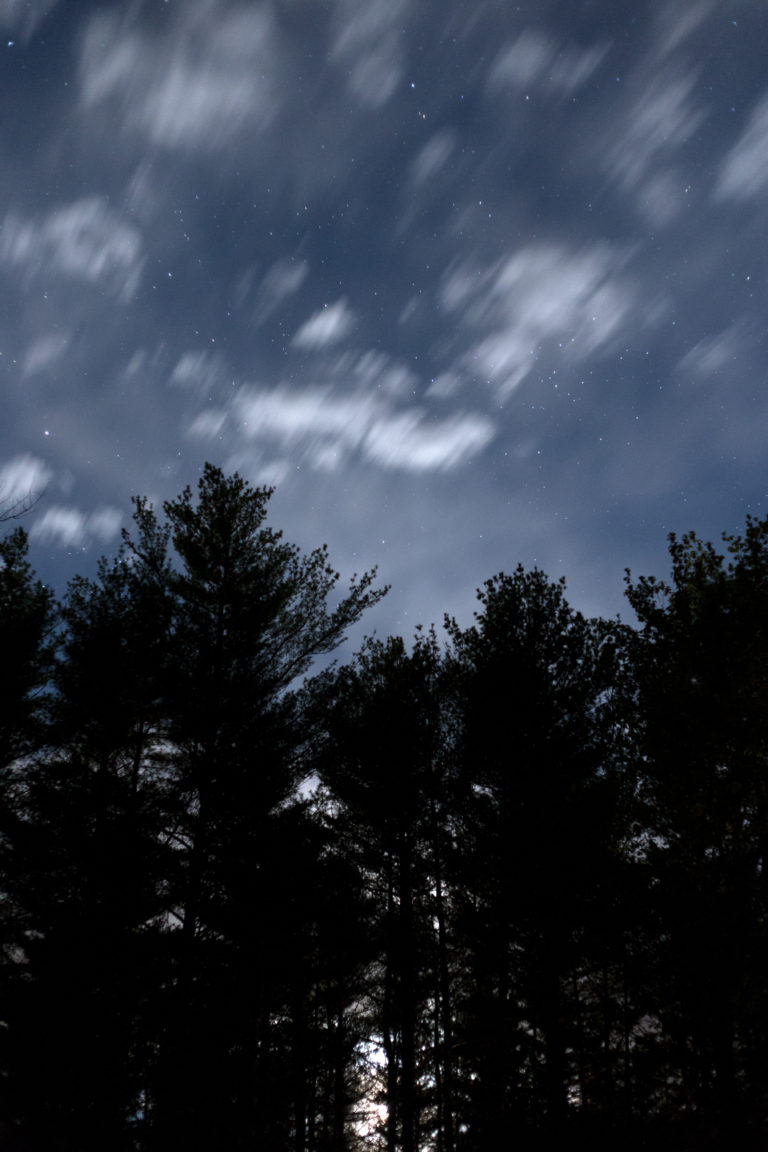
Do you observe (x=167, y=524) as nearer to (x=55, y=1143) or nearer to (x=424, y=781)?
(x=424, y=781)

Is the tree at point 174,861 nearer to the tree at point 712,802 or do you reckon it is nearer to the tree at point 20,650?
the tree at point 20,650

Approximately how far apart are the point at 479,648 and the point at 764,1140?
346 inches

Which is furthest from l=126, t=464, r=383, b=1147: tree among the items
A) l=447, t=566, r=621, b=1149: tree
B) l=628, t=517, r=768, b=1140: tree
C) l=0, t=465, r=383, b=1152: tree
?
l=628, t=517, r=768, b=1140: tree

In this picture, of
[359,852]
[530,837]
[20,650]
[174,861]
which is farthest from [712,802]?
[20,650]

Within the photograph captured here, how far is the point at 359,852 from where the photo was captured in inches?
575

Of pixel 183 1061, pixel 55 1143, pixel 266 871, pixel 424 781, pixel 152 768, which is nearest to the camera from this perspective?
pixel 55 1143

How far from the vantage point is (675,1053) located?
14.9 metres

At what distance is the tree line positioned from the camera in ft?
36.1

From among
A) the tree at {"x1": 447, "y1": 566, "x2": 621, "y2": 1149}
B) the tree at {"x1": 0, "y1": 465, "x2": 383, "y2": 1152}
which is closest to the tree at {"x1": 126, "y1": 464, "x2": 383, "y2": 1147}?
the tree at {"x1": 0, "y1": 465, "x2": 383, "y2": 1152}

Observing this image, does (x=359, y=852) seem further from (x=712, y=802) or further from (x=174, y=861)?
(x=712, y=802)

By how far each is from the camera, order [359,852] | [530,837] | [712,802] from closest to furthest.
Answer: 1. [712,802]
2. [530,837]
3. [359,852]

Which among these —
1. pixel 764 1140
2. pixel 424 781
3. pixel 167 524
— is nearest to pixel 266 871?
pixel 424 781

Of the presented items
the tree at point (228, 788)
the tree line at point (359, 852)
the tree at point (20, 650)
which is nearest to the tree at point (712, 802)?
the tree line at point (359, 852)

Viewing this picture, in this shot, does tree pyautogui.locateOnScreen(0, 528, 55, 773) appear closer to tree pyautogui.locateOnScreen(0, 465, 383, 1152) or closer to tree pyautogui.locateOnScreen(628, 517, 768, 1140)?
tree pyautogui.locateOnScreen(0, 465, 383, 1152)
